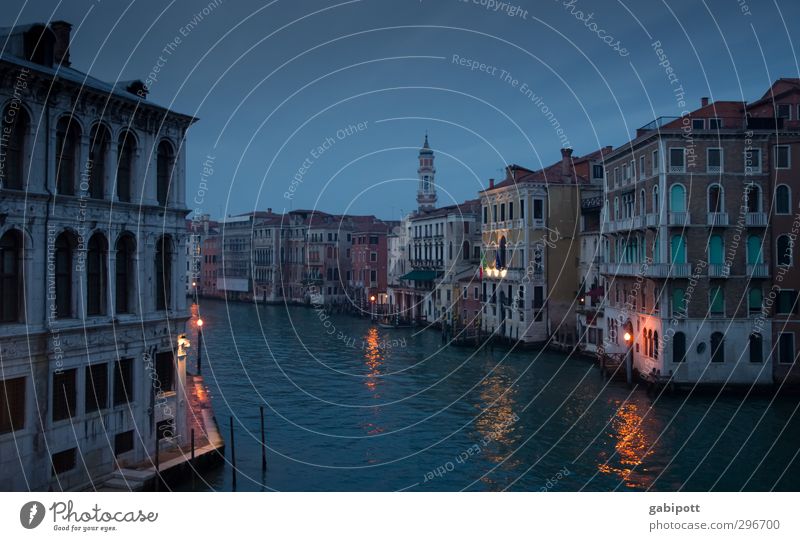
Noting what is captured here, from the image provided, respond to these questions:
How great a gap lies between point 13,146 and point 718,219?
15332 millimetres

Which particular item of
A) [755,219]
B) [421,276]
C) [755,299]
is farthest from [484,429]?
[421,276]

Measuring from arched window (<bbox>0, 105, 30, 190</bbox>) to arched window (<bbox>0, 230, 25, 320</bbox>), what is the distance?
585 mm

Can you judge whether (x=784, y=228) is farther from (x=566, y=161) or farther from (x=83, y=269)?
(x=83, y=269)

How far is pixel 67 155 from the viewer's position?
948 cm

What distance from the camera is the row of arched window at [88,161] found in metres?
8.75

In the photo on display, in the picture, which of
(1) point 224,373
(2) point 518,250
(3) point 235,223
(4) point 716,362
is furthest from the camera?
(3) point 235,223

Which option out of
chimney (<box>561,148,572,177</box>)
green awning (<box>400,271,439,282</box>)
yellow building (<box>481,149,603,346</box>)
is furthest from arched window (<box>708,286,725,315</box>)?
green awning (<box>400,271,439,282</box>)

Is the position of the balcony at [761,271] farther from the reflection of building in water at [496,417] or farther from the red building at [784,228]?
the reflection of building in water at [496,417]

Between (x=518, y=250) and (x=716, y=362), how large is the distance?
11.9 meters

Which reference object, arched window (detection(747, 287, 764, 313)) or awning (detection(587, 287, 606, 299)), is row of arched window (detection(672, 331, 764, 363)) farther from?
awning (detection(587, 287, 606, 299))

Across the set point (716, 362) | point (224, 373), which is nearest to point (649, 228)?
point (716, 362)

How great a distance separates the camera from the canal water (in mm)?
12109
